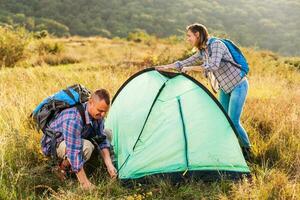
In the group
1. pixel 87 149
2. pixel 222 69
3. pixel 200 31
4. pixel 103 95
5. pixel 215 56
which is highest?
pixel 200 31

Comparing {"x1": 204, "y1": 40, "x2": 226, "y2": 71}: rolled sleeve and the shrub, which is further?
the shrub

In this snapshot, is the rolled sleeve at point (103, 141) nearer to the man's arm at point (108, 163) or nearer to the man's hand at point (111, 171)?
the man's arm at point (108, 163)

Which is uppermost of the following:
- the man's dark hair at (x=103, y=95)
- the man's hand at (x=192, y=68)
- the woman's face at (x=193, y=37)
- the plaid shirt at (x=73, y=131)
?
the woman's face at (x=193, y=37)

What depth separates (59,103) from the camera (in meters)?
4.93

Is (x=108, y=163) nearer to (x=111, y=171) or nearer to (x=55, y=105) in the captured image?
(x=111, y=171)

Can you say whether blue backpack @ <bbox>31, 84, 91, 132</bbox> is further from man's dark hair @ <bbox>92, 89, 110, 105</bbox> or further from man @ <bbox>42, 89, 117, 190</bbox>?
man's dark hair @ <bbox>92, 89, 110, 105</bbox>

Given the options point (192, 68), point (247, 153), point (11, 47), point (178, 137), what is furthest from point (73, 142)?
point (11, 47)

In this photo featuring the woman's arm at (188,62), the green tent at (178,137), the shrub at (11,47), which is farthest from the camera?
the shrub at (11,47)

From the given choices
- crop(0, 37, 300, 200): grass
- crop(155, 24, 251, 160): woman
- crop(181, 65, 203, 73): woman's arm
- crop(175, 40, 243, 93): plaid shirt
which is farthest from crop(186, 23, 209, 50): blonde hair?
crop(0, 37, 300, 200): grass

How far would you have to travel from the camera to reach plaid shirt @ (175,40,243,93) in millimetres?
5664

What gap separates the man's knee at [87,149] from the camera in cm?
504

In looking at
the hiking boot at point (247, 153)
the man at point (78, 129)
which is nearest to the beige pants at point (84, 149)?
the man at point (78, 129)

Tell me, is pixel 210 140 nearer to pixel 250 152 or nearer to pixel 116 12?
pixel 250 152

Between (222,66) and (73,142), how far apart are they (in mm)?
2272
